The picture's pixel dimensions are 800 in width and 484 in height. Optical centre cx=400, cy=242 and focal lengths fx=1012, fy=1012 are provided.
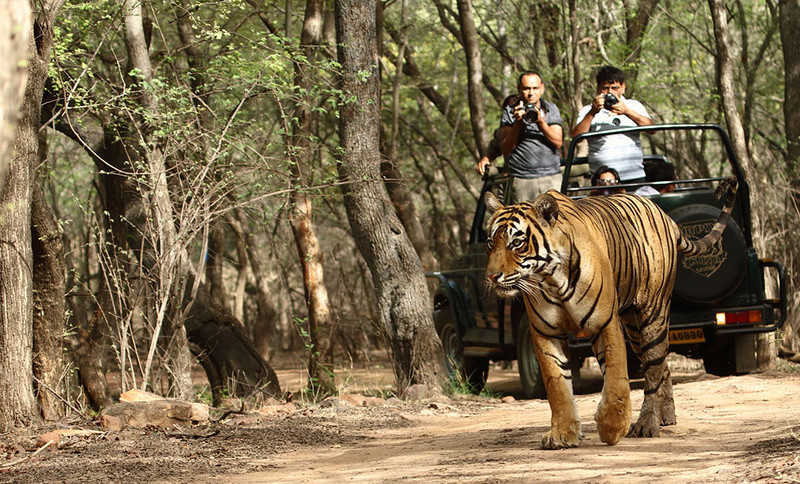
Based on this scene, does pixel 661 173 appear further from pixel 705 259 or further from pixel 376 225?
pixel 376 225

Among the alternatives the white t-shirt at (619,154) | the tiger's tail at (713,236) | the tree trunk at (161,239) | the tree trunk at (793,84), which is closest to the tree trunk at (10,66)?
the tiger's tail at (713,236)

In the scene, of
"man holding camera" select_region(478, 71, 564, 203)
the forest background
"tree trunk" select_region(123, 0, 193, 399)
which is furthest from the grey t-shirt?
"tree trunk" select_region(123, 0, 193, 399)

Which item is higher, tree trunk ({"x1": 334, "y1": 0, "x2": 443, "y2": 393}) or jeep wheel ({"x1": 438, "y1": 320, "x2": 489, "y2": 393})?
tree trunk ({"x1": 334, "y1": 0, "x2": 443, "y2": 393})

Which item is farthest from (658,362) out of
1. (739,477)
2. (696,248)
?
(739,477)

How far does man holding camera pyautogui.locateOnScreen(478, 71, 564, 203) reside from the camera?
919 centimetres

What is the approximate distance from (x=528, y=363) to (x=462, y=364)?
5.15ft

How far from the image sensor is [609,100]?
8.65 metres

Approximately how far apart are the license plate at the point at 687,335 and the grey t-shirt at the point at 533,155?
183cm

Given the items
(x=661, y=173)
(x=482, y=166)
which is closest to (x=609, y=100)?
(x=661, y=173)

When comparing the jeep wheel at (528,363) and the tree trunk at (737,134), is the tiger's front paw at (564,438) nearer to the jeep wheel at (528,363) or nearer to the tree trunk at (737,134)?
the jeep wheel at (528,363)

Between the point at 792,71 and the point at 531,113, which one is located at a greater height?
the point at 792,71

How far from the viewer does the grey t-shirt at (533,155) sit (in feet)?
30.5

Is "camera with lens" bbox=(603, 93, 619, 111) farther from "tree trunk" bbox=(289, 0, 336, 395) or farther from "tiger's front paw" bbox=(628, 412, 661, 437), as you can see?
"tree trunk" bbox=(289, 0, 336, 395)

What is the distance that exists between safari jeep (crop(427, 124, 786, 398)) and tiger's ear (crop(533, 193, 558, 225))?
2046 millimetres
